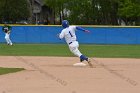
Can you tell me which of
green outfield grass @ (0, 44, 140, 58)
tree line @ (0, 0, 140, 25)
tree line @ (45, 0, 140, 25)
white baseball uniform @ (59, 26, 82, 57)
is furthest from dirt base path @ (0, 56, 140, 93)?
tree line @ (45, 0, 140, 25)

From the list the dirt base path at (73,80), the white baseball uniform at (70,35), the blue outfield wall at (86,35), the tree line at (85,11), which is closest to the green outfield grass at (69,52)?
the white baseball uniform at (70,35)

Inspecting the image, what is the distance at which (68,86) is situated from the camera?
1269 centimetres

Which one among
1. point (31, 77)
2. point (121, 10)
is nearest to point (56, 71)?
point (31, 77)

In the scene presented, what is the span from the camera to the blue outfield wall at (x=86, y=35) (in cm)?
4188

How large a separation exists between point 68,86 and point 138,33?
2976 cm

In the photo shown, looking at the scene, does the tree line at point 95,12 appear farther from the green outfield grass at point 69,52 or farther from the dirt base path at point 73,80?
the dirt base path at point 73,80

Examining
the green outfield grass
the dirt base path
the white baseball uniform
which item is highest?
the white baseball uniform

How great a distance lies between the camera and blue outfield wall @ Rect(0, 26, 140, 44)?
41.9 metres

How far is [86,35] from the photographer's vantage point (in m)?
42.7

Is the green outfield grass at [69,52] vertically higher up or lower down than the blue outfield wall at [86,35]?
higher up

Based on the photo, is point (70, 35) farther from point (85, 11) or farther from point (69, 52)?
point (85, 11)

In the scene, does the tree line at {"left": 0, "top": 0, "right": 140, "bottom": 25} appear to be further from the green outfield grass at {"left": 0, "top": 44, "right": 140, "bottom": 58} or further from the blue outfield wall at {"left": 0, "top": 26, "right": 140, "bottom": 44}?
the green outfield grass at {"left": 0, "top": 44, "right": 140, "bottom": 58}

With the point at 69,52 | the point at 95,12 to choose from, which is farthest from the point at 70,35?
the point at 95,12

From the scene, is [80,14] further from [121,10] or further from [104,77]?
[104,77]
